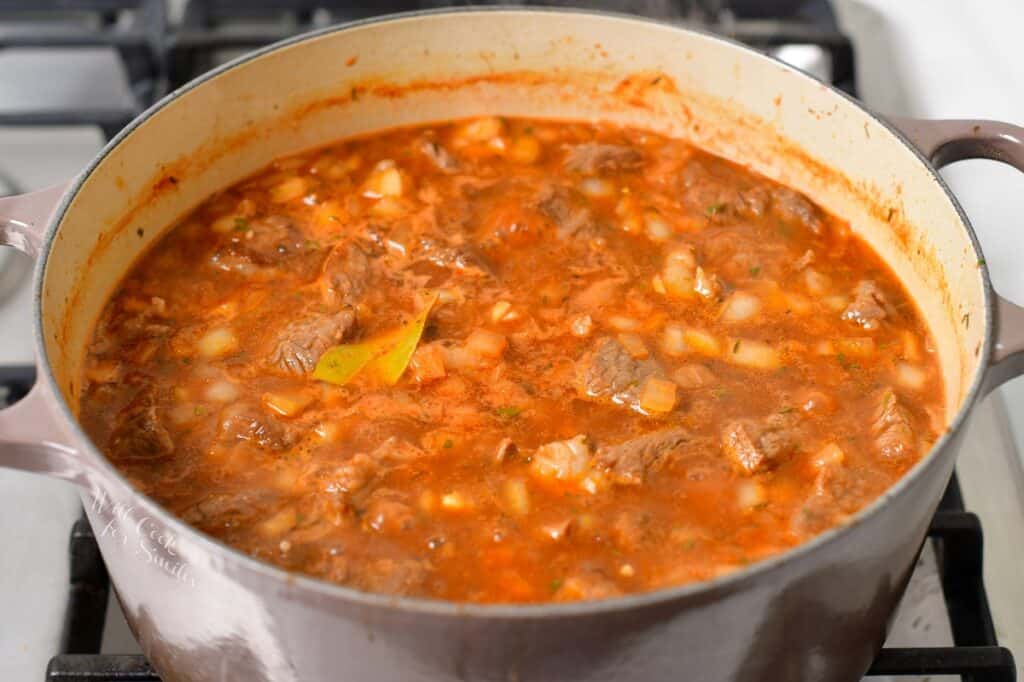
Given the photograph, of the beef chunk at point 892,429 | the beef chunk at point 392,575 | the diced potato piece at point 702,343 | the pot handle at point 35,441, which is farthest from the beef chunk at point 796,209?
the pot handle at point 35,441

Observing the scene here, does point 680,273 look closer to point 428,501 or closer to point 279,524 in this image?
point 428,501

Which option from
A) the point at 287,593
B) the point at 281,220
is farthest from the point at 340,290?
the point at 287,593

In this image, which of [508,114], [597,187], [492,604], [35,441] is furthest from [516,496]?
[508,114]

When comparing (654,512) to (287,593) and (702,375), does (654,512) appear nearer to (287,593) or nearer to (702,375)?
(702,375)

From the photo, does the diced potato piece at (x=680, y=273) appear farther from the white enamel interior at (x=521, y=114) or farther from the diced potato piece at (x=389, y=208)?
the diced potato piece at (x=389, y=208)

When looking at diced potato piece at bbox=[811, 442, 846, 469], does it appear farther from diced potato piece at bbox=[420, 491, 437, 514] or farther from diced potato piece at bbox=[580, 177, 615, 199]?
diced potato piece at bbox=[580, 177, 615, 199]

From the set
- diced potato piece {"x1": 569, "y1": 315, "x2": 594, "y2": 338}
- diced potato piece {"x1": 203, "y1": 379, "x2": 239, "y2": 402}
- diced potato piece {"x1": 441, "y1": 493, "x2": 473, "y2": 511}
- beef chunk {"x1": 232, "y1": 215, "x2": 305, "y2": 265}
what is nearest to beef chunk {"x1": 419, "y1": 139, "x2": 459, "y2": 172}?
beef chunk {"x1": 232, "y1": 215, "x2": 305, "y2": 265}
